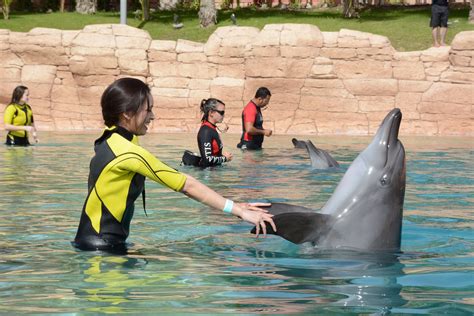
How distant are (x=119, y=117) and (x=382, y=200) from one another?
60.4 inches

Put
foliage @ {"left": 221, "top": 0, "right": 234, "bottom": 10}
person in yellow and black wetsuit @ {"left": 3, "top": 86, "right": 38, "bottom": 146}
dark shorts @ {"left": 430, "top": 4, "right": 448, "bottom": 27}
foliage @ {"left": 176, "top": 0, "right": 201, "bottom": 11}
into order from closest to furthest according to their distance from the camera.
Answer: person in yellow and black wetsuit @ {"left": 3, "top": 86, "right": 38, "bottom": 146} < dark shorts @ {"left": 430, "top": 4, "right": 448, "bottom": 27} < foliage @ {"left": 221, "top": 0, "right": 234, "bottom": 10} < foliage @ {"left": 176, "top": 0, "right": 201, "bottom": 11}

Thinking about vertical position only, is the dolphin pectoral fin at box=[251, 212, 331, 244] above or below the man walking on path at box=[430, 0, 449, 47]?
below

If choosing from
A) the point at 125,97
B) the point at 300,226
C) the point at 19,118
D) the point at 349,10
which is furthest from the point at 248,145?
the point at 349,10

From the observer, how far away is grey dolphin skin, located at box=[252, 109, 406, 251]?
5.30m

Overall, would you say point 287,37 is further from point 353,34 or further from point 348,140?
point 348,140

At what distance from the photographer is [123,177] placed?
512cm

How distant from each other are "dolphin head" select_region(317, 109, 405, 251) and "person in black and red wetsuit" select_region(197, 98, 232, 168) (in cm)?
577

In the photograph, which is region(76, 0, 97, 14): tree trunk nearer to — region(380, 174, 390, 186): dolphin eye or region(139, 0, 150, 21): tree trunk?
region(139, 0, 150, 21): tree trunk

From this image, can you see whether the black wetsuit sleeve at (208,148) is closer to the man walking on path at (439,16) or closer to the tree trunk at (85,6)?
the man walking on path at (439,16)

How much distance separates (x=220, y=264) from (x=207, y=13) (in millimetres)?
22330

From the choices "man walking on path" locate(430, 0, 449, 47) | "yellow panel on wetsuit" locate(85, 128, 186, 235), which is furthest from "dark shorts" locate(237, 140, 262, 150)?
"yellow panel on wetsuit" locate(85, 128, 186, 235)

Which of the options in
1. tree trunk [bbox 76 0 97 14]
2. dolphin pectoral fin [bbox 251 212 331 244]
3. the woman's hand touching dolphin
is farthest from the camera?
tree trunk [bbox 76 0 97 14]

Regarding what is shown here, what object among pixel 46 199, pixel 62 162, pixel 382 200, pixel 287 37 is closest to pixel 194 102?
pixel 287 37

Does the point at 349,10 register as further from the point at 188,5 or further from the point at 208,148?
the point at 208,148
